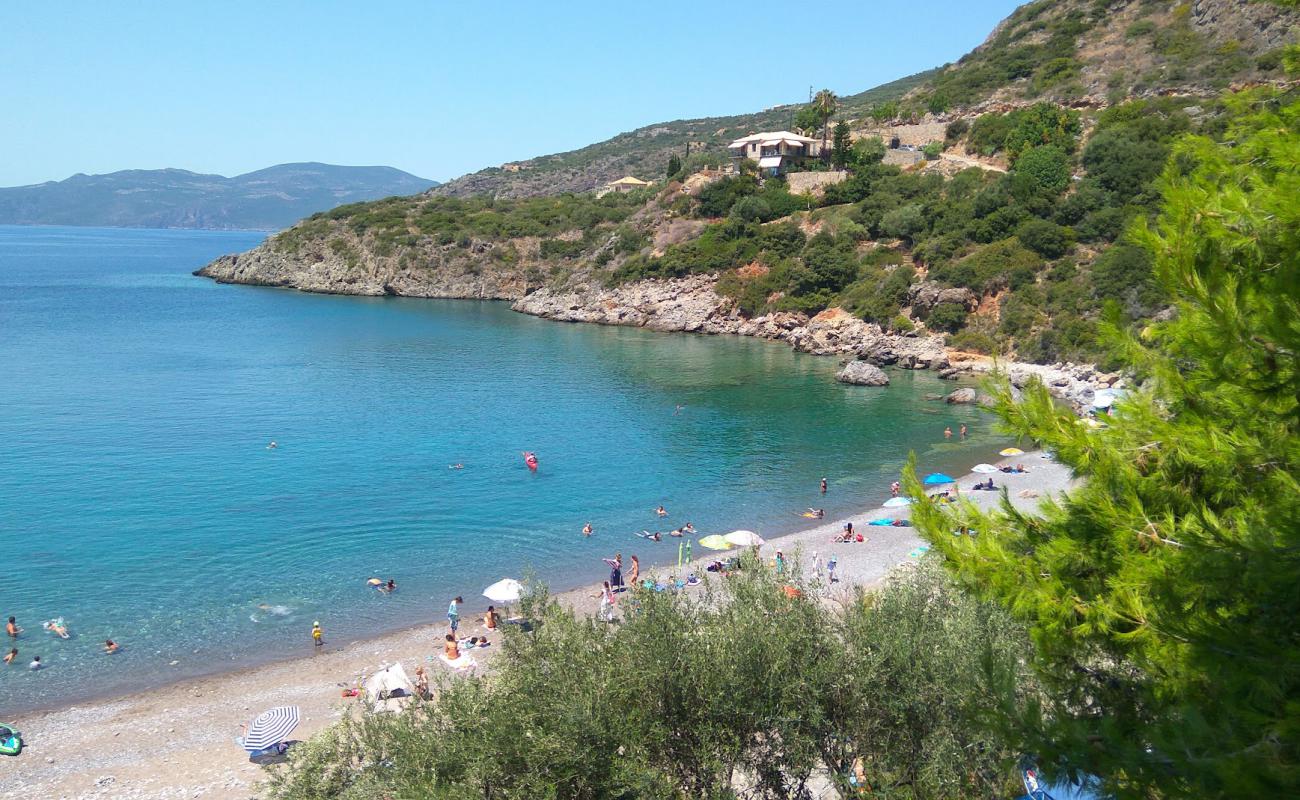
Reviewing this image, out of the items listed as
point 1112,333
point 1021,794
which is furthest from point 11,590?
point 1112,333

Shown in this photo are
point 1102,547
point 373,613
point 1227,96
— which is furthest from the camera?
point 373,613

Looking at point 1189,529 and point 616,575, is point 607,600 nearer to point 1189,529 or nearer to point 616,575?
point 616,575

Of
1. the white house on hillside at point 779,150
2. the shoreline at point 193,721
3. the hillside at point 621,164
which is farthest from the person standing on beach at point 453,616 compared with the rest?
the hillside at point 621,164

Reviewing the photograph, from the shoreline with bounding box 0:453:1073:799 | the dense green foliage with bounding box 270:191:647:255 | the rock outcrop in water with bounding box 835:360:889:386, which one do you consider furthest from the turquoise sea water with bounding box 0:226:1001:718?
the dense green foliage with bounding box 270:191:647:255

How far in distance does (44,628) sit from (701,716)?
759 inches

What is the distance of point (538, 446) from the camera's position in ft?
124

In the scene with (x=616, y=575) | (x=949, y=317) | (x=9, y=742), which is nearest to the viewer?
(x=9, y=742)

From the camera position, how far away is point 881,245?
65625mm

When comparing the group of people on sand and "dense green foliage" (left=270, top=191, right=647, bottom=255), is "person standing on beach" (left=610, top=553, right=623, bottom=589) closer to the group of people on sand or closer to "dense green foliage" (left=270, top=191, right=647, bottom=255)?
the group of people on sand

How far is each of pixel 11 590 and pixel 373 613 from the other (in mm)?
9816

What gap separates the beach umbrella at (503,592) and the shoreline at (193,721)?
782mm

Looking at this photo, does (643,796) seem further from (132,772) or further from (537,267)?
(537,267)

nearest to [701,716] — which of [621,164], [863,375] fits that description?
[863,375]

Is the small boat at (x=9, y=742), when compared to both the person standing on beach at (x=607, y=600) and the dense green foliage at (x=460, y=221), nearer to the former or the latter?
the person standing on beach at (x=607, y=600)
